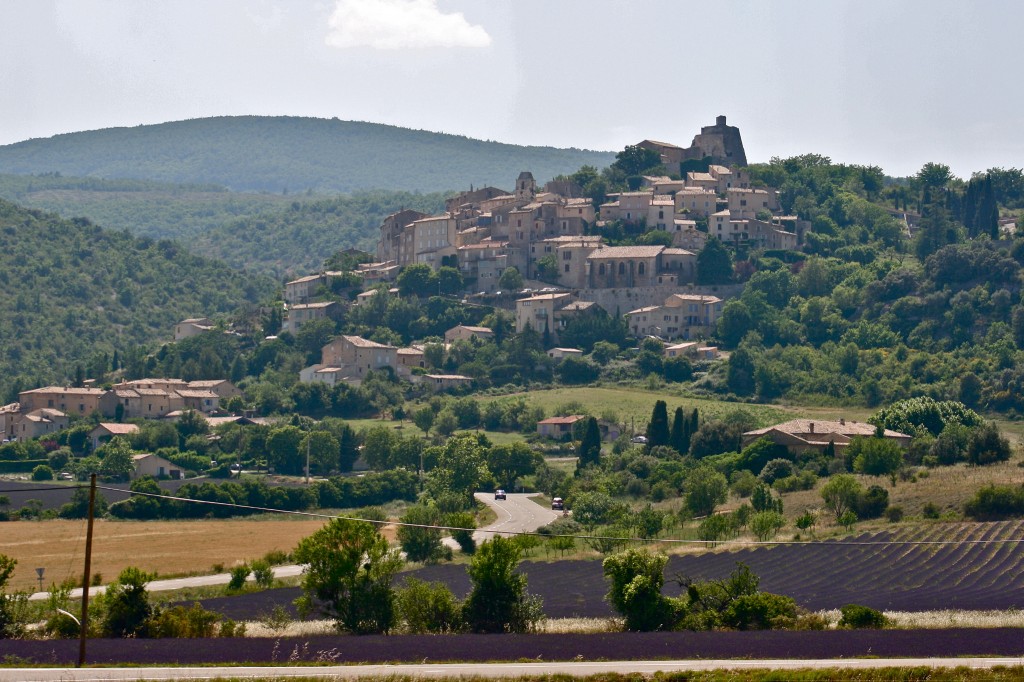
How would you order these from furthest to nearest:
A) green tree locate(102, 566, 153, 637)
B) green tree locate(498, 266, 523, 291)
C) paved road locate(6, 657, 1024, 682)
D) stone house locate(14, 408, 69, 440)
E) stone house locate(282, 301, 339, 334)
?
stone house locate(282, 301, 339, 334)
green tree locate(498, 266, 523, 291)
stone house locate(14, 408, 69, 440)
green tree locate(102, 566, 153, 637)
paved road locate(6, 657, 1024, 682)

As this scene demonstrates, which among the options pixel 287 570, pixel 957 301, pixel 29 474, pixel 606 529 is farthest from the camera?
pixel 957 301

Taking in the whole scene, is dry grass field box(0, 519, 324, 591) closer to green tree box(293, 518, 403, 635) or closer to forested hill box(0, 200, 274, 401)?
green tree box(293, 518, 403, 635)

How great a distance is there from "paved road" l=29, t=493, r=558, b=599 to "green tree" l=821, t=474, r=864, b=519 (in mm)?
10590

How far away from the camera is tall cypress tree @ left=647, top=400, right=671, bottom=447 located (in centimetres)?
7969

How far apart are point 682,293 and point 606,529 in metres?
49.3

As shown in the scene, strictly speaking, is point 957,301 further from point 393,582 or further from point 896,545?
point 393,582

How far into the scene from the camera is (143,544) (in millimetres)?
59750

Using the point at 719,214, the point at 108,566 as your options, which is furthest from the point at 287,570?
the point at 719,214

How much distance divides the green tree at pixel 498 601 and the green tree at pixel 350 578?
190 cm

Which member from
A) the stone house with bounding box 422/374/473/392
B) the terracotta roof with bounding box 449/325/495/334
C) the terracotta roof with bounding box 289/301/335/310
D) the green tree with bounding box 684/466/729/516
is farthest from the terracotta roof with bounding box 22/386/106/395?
the green tree with bounding box 684/466/729/516

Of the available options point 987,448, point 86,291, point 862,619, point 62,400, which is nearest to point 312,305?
point 62,400

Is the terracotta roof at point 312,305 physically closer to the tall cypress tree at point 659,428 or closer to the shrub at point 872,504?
the tall cypress tree at point 659,428

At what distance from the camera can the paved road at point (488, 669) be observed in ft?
103

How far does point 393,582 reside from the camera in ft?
155
